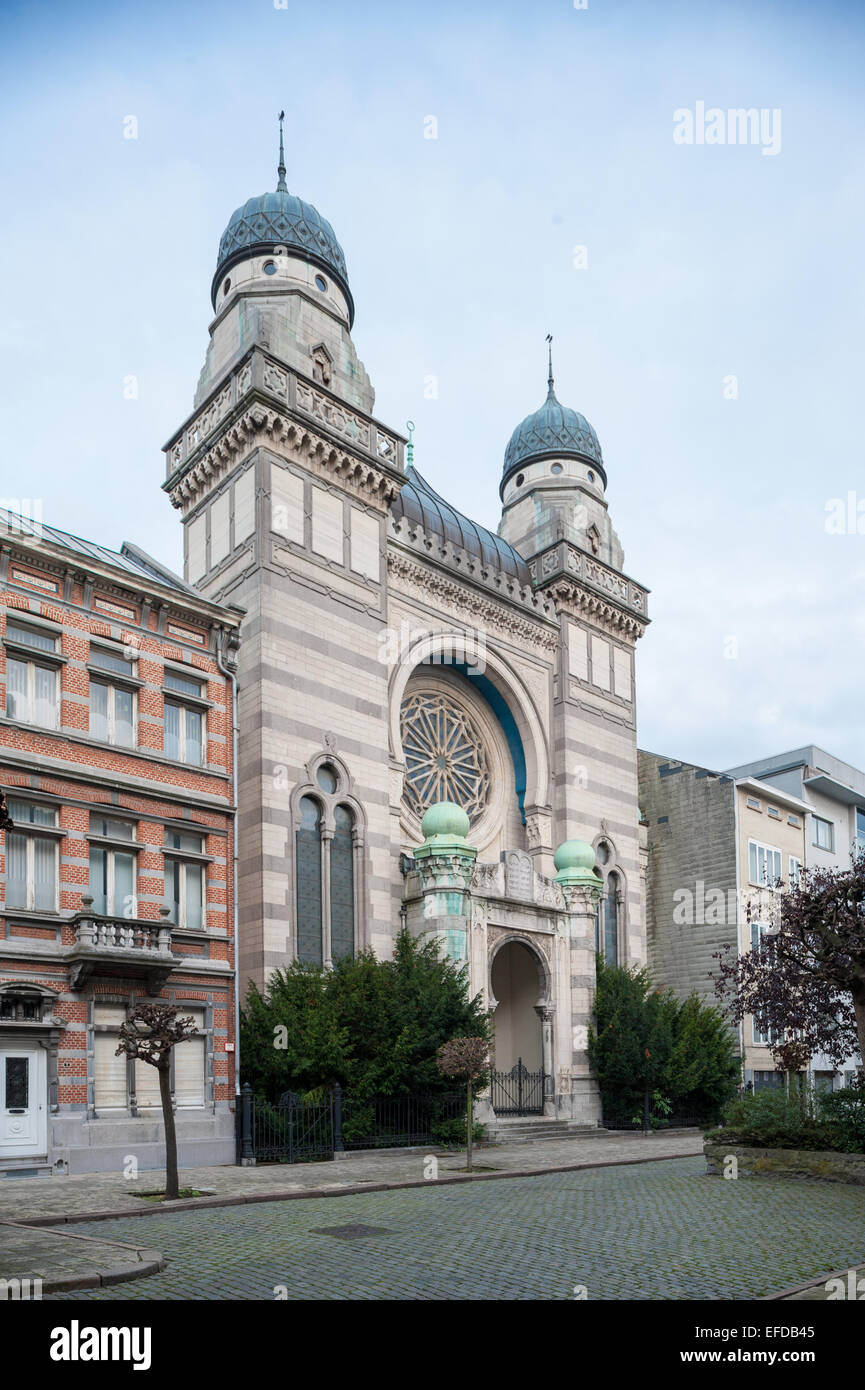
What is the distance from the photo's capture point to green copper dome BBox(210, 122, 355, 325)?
37.8 metres

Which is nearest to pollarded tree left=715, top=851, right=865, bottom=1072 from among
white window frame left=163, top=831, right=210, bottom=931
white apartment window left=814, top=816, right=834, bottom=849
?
white window frame left=163, top=831, right=210, bottom=931

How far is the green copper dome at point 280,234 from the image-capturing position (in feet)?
124

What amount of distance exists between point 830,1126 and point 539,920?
A: 14824mm

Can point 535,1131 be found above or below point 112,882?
below

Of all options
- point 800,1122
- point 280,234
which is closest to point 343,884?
point 800,1122

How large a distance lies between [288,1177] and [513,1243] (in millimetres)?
9718

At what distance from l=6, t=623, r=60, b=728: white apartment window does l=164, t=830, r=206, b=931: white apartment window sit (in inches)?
156

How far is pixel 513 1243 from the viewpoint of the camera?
1315 cm

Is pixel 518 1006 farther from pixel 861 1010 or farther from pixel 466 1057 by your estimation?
pixel 861 1010

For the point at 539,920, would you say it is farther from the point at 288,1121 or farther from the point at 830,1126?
the point at 830,1126

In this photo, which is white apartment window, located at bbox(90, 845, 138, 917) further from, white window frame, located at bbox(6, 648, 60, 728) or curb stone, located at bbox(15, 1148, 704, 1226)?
curb stone, located at bbox(15, 1148, 704, 1226)

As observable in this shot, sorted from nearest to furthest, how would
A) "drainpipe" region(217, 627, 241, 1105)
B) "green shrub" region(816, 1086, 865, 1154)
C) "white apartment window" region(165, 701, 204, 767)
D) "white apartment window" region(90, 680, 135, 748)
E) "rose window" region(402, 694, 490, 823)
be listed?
"green shrub" region(816, 1086, 865, 1154), "white apartment window" region(90, 680, 135, 748), "drainpipe" region(217, 627, 241, 1105), "white apartment window" region(165, 701, 204, 767), "rose window" region(402, 694, 490, 823)

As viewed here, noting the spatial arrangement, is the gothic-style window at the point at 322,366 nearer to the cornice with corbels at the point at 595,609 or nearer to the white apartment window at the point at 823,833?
the cornice with corbels at the point at 595,609

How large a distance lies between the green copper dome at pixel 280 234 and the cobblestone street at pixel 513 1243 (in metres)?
29.3
